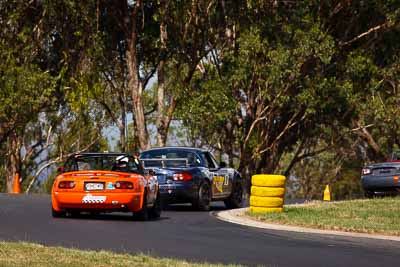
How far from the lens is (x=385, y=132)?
57.5 metres

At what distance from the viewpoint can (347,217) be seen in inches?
896

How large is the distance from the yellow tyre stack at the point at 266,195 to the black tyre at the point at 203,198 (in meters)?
2.50

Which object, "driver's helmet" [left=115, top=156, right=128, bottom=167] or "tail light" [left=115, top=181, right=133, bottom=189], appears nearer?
"tail light" [left=115, top=181, right=133, bottom=189]

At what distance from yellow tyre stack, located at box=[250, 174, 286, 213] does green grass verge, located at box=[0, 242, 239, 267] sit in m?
9.61

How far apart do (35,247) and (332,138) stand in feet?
141

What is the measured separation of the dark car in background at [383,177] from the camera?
31531 millimetres

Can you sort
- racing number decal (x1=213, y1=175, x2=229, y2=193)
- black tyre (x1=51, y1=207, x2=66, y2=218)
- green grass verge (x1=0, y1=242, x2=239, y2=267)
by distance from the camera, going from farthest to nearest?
1. racing number decal (x1=213, y1=175, x2=229, y2=193)
2. black tyre (x1=51, y1=207, x2=66, y2=218)
3. green grass verge (x1=0, y1=242, x2=239, y2=267)

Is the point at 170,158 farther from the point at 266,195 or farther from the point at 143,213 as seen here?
the point at 143,213

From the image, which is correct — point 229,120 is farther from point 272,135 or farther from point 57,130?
point 57,130

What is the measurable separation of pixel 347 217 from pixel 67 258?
10.7 meters

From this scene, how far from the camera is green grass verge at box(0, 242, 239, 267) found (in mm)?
12539

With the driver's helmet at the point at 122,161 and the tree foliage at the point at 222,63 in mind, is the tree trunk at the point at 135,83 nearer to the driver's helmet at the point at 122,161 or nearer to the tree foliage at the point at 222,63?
the tree foliage at the point at 222,63

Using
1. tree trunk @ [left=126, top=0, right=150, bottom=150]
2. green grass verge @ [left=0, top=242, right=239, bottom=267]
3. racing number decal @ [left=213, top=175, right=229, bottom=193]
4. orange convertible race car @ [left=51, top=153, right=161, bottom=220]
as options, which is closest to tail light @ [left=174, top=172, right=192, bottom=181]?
racing number decal @ [left=213, top=175, right=229, bottom=193]

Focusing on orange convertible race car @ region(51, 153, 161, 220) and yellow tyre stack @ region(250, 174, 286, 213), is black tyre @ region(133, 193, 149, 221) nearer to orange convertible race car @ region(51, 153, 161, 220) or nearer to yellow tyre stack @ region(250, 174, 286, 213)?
orange convertible race car @ region(51, 153, 161, 220)
